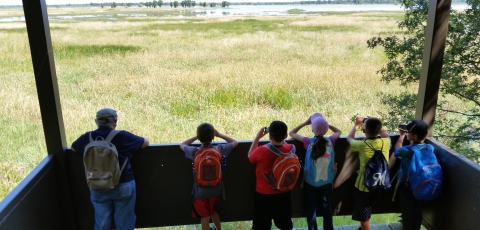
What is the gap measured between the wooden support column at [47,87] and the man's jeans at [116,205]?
317 mm

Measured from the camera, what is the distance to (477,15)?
17.4ft

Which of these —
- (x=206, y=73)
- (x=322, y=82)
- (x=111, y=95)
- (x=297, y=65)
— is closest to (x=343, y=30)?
(x=297, y=65)

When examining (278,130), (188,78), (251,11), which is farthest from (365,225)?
(251,11)

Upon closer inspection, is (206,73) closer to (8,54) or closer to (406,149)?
(8,54)

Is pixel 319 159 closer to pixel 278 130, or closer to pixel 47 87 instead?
pixel 278 130

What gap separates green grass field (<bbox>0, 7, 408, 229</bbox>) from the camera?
313 inches

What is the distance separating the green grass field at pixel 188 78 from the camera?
7957 millimetres

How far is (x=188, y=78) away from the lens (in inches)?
423

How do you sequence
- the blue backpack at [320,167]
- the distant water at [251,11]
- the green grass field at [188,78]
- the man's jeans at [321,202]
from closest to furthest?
1. the blue backpack at [320,167]
2. the man's jeans at [321,202]
3. the green grass field at [188,78]
4. the distant water at [251,11]

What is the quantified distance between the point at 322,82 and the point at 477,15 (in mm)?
5194

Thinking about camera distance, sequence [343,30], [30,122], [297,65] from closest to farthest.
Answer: [30,122]
[297,65]
[343,30]

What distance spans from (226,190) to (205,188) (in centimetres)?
35

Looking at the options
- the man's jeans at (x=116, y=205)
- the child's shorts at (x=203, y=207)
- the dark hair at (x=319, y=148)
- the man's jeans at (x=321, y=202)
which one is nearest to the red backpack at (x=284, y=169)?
the dark hair at (x=319, y=148)

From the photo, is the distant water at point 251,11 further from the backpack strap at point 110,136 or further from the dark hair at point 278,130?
the dark hair at point 278,130
